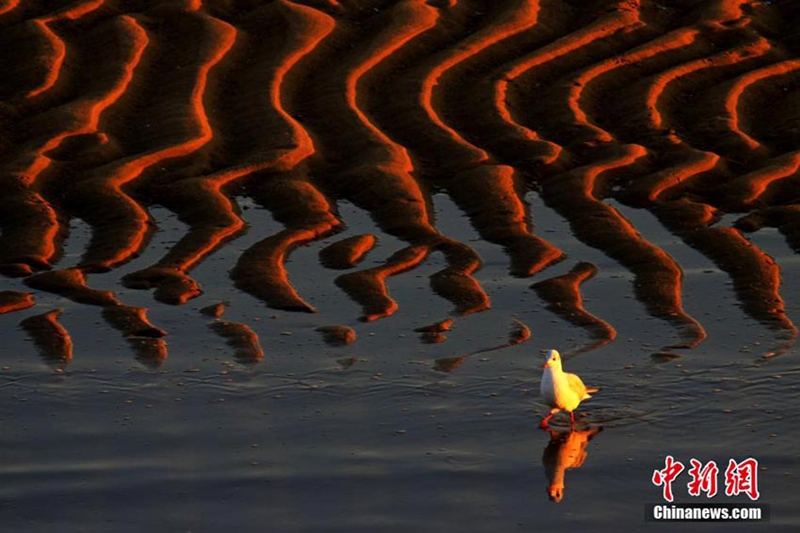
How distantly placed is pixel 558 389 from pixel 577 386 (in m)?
0.30

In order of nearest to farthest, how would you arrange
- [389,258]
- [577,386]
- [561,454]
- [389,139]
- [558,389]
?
[561,454]
[558,389]
[577,386]
[389,258]
[389,139]

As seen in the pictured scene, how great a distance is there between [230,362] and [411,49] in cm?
602

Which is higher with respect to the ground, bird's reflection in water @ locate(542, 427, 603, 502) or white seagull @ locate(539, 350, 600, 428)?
white seagull @ locate(539, 350, 600, 428)

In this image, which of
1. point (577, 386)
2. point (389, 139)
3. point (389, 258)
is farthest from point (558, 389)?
point (389, 139)

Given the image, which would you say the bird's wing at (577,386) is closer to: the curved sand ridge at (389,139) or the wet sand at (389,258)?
the wet sand at (389,258)

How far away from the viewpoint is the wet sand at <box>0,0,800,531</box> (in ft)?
29.8

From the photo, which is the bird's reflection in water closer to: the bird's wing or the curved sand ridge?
the bird's wing

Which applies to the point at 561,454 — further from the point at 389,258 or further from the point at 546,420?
the point at 389,258

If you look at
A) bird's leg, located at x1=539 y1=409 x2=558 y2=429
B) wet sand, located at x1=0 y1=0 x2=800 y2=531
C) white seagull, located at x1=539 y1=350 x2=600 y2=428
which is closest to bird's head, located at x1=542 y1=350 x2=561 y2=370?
white seagull, located at x1=539 y1=350 x2=600 y2=428

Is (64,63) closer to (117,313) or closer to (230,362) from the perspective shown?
(117,313)

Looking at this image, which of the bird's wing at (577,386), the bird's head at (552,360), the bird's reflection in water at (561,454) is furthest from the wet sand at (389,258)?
the bird's head at (552,360)

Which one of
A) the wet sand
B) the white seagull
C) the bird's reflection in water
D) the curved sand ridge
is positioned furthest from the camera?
the curved sand ridge

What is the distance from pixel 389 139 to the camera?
47.7 ft

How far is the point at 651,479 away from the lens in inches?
353
